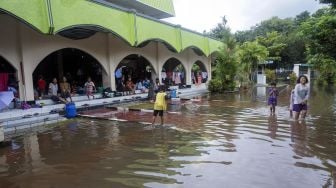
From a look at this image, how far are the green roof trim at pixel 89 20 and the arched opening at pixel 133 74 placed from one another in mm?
3414

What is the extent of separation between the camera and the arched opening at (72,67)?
1858 centimetres

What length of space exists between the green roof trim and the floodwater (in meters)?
4.26

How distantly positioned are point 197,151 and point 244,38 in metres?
57.9

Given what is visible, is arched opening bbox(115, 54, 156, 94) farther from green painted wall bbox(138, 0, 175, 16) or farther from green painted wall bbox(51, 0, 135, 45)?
green painted wall bbox(138, 0, 175, 16)

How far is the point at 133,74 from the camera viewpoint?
2555cm

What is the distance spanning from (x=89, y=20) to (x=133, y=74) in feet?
38.2

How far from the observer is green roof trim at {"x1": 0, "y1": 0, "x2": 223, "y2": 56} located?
11469 millimetres

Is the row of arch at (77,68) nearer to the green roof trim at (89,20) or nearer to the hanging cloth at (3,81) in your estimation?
the hanging cloth at (3,81)

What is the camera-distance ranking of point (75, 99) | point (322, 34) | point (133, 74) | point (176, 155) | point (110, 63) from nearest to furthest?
point (176, 155) < point (322, 34) < point (75, 99) < point (110, 63) < point (133, 74)

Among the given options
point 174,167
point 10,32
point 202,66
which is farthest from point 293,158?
point 202,66

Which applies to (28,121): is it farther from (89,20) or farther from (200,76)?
(200,76)

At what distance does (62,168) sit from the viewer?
6.17m

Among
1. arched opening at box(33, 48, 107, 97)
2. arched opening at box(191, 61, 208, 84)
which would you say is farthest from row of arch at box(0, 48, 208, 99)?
arched opening at box(191, 61, 208, 84)

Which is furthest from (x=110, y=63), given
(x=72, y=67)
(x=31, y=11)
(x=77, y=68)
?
(x=31, y=11)
